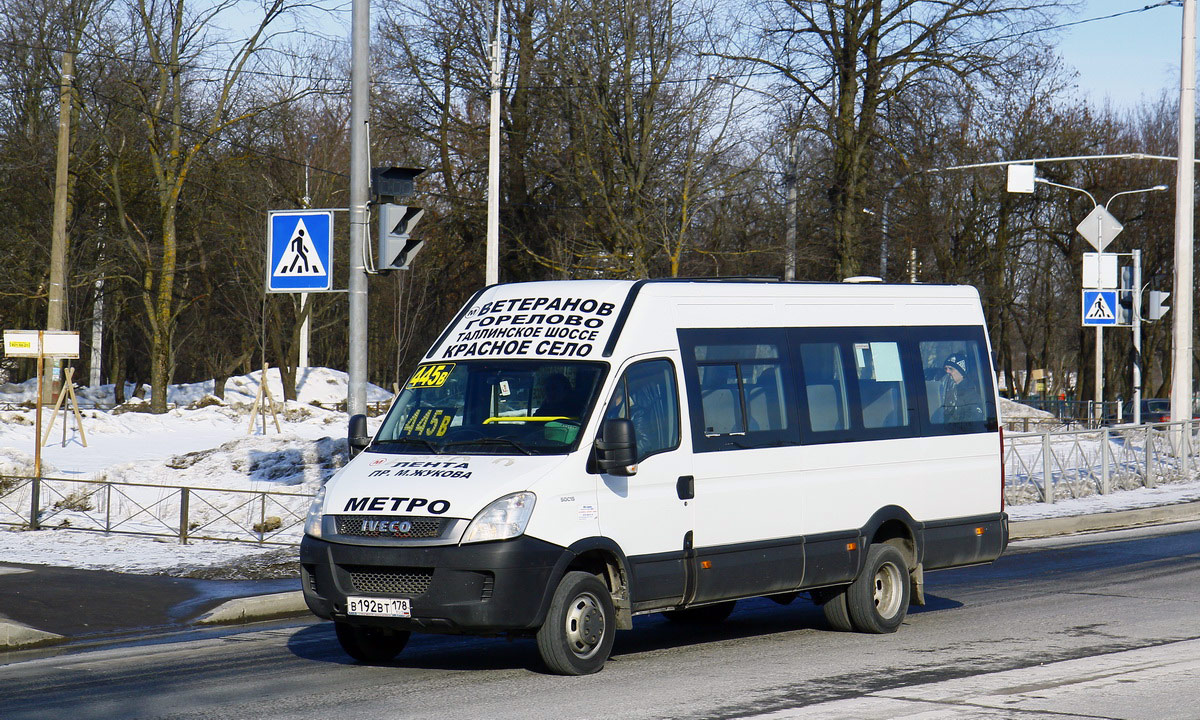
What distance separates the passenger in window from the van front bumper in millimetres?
4441

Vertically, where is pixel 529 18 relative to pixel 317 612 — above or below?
above

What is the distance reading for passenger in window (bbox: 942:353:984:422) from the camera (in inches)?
449

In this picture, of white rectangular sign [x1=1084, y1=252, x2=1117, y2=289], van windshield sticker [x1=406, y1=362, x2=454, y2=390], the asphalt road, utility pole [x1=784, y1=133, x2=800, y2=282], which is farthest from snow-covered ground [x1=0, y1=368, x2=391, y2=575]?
white rectangular sign [x1=1084, y1=252, x2=1117, y2=289]

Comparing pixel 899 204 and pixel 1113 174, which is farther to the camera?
pixel 1113 174

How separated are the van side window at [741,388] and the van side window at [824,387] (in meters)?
0.30

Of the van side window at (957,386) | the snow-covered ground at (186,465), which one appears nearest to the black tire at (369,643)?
the van side window at (957,386)

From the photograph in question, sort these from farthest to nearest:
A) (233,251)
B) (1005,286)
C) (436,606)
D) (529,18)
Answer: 1. (1005,286)
2. (233,251)
3. (529,18)
4. (436,606)

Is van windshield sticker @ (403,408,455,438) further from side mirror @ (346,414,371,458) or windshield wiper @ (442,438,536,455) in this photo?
side mirror @ (346,414,371,458)

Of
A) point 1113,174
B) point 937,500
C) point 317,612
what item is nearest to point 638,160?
point 937,500

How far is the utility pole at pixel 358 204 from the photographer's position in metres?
14.0

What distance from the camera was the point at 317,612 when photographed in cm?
858

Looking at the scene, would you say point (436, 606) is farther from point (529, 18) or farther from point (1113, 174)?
point (1113, 174)

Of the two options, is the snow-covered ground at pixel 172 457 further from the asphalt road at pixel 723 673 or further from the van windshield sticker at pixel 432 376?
the van windshield sticker at pixel 432 376

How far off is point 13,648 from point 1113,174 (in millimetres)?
52337
